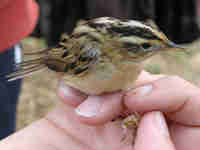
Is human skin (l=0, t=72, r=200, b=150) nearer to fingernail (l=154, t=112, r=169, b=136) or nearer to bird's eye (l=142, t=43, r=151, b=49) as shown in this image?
fingernail (l=154, t=112, r=169, b=136)

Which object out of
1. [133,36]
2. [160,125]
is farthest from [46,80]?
[160,125]

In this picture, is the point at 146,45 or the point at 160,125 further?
the point at 146,45

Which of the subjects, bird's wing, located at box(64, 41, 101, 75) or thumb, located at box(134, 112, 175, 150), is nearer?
thumb, located at box(134, 112, 175, 150)

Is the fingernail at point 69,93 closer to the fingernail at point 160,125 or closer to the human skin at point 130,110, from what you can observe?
the human skin at point 130,110

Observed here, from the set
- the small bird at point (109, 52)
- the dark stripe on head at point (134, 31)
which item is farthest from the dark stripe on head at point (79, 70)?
the dark stripe on head at point (134, 31)

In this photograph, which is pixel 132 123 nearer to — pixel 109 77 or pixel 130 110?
pixel 130 110

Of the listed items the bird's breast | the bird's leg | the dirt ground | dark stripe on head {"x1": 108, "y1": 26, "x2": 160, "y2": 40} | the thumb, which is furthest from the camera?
the dirt ground

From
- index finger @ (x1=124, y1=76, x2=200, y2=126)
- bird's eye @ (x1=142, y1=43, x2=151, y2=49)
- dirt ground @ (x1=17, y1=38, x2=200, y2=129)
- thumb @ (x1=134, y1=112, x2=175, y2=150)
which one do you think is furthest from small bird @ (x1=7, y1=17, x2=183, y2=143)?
dirt ground @ (x1=17, y1=38, x2=200, y2=129)
